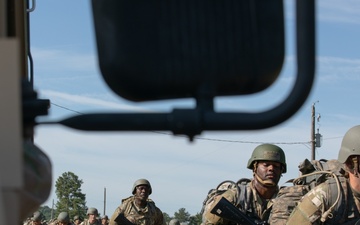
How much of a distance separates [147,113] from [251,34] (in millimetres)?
223

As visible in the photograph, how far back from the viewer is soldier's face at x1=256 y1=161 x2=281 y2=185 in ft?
29.6

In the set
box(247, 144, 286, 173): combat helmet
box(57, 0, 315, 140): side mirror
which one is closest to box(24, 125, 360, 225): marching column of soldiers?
box(247, 144, 286, 173): combat helmet

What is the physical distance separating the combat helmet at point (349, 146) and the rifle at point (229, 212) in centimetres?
107

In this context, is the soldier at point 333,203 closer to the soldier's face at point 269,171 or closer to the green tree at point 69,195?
the soldier's face at point 269,171

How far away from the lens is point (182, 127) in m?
1.46

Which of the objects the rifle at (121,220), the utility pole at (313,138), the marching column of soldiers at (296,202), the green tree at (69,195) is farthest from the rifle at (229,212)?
the green tree at (69,195)

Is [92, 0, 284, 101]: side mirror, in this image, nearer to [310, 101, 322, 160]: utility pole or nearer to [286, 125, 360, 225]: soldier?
[286, 125, 360, 225]: soldier

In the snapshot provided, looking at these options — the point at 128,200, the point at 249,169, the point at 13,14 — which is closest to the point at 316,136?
the point at 128,200

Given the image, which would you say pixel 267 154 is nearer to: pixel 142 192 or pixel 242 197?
pixel 242 197

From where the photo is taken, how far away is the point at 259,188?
29.3 ft

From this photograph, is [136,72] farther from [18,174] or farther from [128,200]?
[128,200]

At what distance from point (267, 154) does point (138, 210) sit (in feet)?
27.4

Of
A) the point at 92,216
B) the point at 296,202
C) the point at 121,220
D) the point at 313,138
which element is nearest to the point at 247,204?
the point at 296,202

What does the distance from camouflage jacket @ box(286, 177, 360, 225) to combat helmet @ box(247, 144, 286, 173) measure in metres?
2.09
